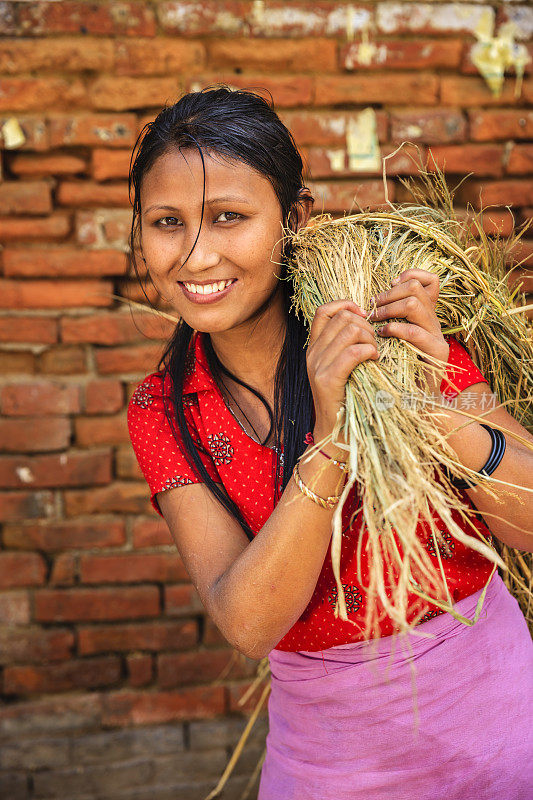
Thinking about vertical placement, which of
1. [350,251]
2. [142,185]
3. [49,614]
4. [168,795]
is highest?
[142,185]

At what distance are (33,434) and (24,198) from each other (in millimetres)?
684

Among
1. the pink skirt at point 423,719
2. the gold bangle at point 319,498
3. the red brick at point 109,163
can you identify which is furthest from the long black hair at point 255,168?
the red brick at point 109,163

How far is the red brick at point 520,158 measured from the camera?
7.30 ft

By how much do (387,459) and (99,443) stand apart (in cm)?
139

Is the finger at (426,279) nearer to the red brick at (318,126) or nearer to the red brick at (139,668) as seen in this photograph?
the red brick at (318,126)

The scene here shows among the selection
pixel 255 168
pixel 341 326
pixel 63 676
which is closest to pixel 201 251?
pixel 255 168

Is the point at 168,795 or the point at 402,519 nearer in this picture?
the point at 402,519

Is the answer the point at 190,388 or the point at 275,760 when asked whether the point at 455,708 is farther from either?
the point at 190,388

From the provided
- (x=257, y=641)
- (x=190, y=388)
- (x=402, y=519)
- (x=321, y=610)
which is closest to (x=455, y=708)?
(x=321, y=610)

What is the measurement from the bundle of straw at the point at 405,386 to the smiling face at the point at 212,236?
7 cm

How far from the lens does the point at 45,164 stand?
2.13 metres

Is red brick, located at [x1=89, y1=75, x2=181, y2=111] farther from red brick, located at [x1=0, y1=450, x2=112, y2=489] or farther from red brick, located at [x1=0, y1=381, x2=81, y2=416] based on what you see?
red brick, located at [x1=0, y1=450, x2=112, y2=489]

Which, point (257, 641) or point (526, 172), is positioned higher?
point (526, 172)

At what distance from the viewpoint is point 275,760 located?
145cm
